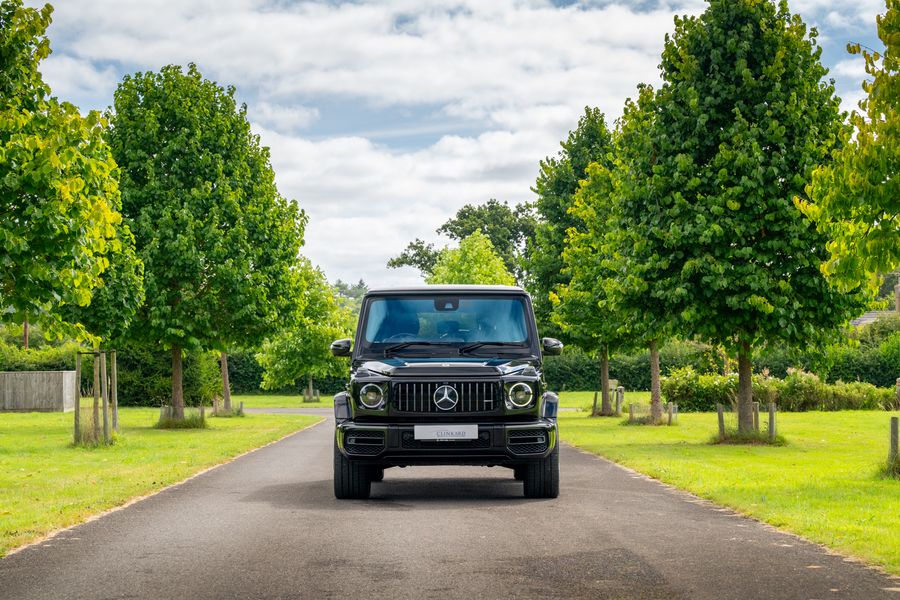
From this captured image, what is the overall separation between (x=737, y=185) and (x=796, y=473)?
24.1ft

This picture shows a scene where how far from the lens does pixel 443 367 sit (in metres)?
12.2

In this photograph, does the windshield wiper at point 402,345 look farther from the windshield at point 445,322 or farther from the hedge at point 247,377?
the hedge at point 247,377

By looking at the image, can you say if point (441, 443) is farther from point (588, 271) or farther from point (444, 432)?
point (588, 271)

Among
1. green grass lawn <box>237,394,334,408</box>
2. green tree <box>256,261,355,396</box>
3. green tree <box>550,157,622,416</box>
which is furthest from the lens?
green grass lawn <box>237,394,334,408</box>

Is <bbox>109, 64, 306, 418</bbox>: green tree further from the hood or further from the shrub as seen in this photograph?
the hood

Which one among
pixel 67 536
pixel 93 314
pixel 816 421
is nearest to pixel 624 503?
pixel 67 536

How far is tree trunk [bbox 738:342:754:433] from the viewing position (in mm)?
23328

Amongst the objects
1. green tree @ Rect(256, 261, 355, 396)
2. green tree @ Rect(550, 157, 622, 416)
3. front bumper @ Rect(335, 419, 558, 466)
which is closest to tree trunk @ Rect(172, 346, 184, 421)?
green tree @ Rect(550, 157, 622, 416)

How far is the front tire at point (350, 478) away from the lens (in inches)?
496

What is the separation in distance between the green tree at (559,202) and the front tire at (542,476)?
27044 millimetres

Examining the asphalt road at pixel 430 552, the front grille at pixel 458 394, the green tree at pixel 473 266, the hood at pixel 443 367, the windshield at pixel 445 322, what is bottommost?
the asphalt road at pixel 430 552

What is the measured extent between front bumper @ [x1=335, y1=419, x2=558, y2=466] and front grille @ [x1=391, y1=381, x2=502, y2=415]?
191mm

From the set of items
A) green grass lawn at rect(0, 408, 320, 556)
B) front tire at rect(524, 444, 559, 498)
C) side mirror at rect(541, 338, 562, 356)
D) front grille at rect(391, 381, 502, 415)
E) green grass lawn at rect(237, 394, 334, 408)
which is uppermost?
side mirror at rect(541, 338, 562, 356)

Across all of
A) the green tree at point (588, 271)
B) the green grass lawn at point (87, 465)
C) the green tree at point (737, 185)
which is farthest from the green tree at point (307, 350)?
the green tree at point (737, 185)
